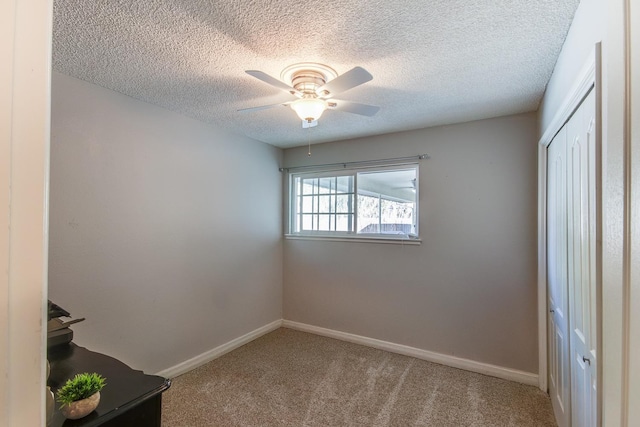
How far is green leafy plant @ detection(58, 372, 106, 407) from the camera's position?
1.02 meters

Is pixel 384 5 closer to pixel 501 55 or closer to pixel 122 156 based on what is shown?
pixel 501 55

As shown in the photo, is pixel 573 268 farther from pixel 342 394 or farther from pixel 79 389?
pixel 79 389

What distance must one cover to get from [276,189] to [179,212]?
1360mm

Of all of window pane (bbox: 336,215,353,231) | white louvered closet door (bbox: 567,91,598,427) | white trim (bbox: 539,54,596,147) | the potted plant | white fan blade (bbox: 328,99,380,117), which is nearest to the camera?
the potted plant

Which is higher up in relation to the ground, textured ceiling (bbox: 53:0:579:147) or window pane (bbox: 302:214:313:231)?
textured ceiling (bbox: 53:0:579:147)

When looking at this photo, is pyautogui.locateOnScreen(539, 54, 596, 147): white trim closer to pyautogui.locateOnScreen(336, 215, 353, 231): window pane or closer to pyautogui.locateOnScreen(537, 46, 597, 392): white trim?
pyautogui.locateOnScreen(537, 46, 597, 392): white trim

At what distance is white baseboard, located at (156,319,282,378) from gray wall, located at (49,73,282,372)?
0.07 m

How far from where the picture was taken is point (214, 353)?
3029 millimetres

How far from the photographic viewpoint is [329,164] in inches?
144

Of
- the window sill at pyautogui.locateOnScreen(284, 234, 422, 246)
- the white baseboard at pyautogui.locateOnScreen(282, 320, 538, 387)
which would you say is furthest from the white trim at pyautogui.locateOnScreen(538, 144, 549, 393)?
the window sill at pyautogui.locateOnScreen(284, 234, 422, 246)

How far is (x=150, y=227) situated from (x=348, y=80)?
77.1 inches

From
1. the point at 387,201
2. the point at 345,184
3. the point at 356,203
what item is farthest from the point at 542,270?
the point at 345,184

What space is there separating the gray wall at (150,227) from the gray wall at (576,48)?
271cm

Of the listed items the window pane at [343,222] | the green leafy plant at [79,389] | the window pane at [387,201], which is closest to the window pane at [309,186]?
the window pane at [343,222]
